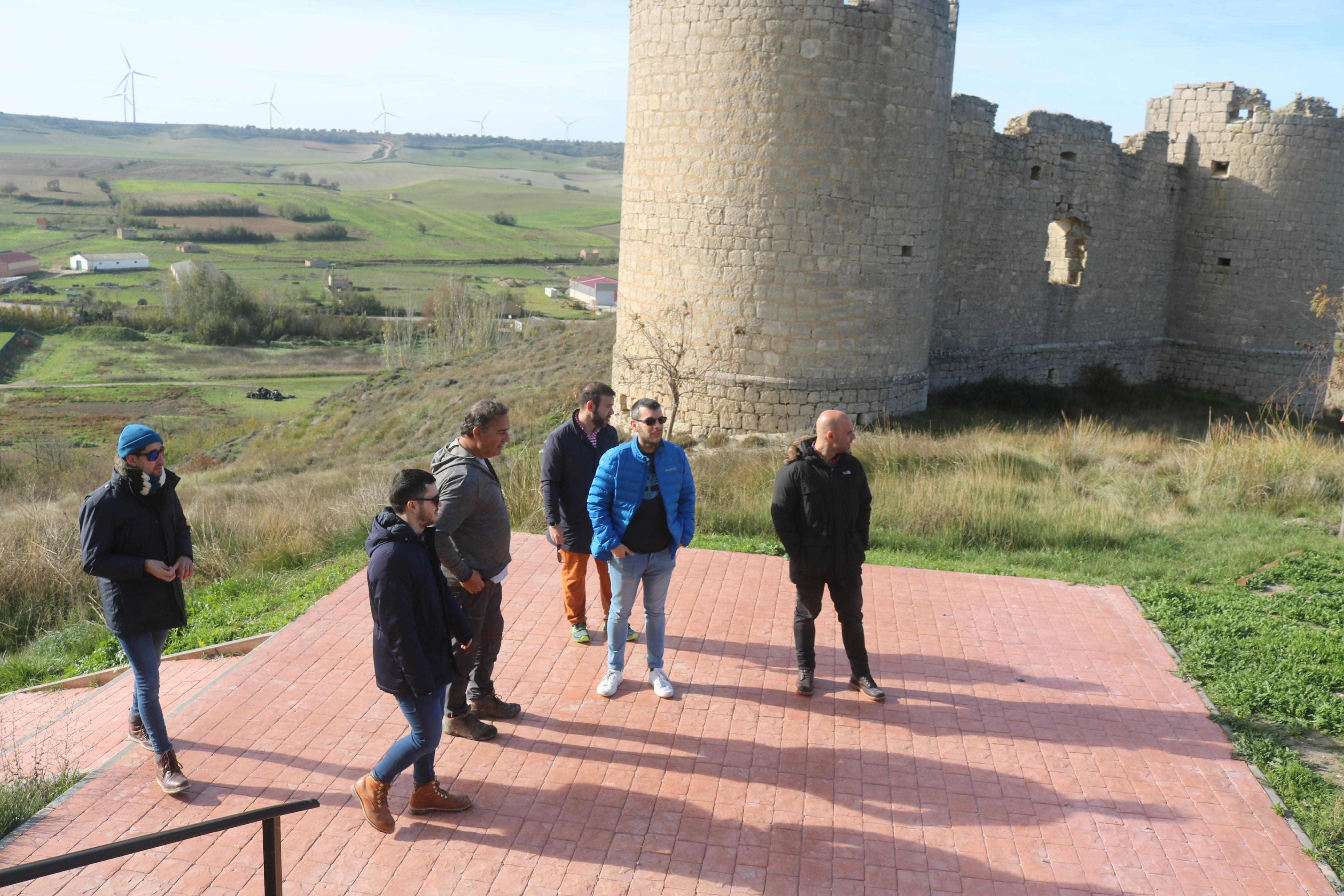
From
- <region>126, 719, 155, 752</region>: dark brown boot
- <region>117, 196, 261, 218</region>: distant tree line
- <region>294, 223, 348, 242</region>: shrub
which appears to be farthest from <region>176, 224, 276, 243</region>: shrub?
<region>126, 719, 155, 752</region>: dark brown boot

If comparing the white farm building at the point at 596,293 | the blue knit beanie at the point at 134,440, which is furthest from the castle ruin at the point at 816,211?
the white farm building at the point at 596,293

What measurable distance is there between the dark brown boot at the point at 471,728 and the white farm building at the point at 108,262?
345 feet

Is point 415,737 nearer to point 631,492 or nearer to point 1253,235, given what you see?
point 631,492

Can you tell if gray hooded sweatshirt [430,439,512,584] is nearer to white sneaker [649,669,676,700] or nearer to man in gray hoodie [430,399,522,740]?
man in gray hoodie [430,399,522,740]

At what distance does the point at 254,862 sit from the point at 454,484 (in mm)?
1926

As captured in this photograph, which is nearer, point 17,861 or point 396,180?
point 17,861

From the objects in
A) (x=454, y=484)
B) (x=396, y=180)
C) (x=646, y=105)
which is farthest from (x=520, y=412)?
(x=396, y=180)

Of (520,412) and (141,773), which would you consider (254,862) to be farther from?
(520,412)

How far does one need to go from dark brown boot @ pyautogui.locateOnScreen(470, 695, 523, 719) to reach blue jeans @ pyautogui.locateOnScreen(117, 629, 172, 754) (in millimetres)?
1553

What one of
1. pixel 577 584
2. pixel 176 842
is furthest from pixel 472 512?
pixel 176 842

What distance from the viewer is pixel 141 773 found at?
4.75m

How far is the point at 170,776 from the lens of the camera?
4.58 metres

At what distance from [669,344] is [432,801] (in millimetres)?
9684

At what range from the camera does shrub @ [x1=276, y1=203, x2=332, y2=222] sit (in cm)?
12838
